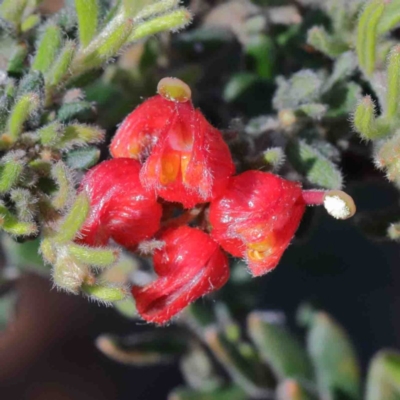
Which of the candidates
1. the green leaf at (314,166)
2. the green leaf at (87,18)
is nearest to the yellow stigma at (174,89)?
the green leaf at (87,18)

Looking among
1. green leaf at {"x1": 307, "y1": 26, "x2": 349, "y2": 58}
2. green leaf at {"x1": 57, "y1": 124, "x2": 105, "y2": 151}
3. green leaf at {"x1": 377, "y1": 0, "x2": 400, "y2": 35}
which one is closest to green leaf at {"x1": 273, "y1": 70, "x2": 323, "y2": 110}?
green leaf at {"x1": 307, "y1": 26, "x2": 349, "y2": 58}

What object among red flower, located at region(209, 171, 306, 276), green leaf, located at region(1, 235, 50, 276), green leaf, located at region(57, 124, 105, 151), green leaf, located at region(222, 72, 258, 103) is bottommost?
green leaf, located at region(1, 235, 50, 276)

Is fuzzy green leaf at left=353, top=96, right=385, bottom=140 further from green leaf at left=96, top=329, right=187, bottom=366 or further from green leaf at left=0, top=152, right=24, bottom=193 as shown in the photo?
green leaf at left=96, top=329, right=187, bottom=366

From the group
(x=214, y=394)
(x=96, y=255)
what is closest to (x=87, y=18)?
(x=96, y=255)

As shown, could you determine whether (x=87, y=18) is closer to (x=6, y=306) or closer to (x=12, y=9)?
(x=12, y=9)

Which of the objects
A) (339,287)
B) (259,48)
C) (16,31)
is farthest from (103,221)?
(339,287)

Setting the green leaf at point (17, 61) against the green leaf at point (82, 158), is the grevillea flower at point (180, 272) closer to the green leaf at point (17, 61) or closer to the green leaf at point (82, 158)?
the green leaf at point (82, 158)

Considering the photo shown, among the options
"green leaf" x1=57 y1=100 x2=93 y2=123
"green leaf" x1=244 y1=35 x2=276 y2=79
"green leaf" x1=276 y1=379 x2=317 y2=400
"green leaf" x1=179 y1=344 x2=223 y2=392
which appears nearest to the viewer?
"green leaf" x1=57 y1=100 x2=93 y2=123
